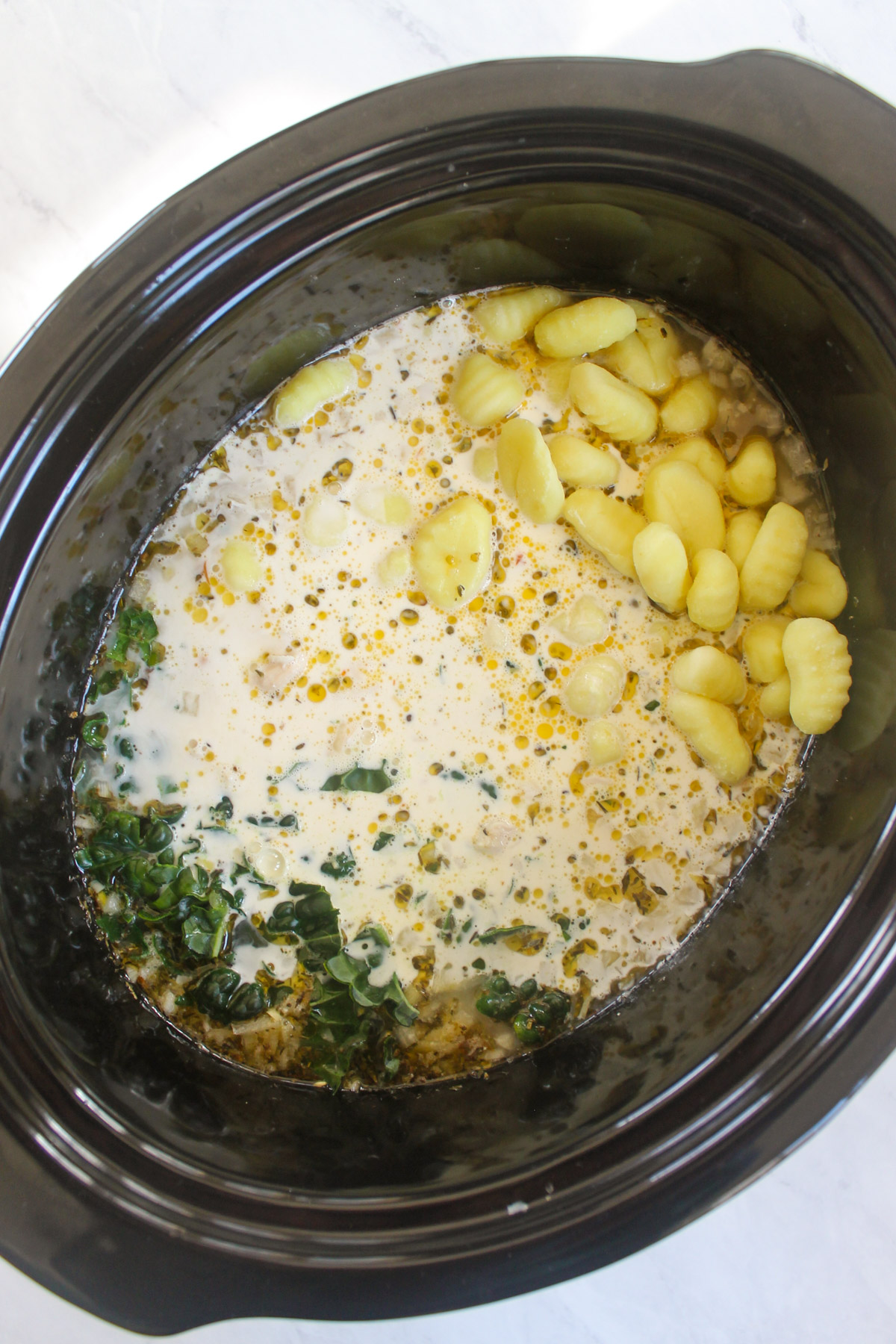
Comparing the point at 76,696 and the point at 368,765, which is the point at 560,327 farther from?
the point at 76,696

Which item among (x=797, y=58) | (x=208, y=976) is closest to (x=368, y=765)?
(x=208, y=976)

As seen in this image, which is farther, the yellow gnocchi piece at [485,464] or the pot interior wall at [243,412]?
the yellow gnocchi piece at [485,464]

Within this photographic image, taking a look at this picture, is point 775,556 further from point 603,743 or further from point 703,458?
point 603,743

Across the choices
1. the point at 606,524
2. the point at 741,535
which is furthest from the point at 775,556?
the point at 606,524

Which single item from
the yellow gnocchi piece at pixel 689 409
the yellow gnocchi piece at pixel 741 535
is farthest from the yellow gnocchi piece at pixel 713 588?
the yellow gnocchi piece at pixel 689 409

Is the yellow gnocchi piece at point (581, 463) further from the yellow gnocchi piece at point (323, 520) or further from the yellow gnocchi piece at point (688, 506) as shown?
the yellow gnocchi piece at point (323, 520)
